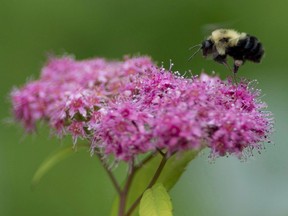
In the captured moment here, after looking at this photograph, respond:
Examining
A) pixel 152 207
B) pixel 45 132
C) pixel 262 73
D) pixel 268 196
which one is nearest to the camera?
pixel 152 207

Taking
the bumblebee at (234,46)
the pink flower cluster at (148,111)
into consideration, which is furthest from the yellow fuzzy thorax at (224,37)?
the pink flower cluster at (148,111)

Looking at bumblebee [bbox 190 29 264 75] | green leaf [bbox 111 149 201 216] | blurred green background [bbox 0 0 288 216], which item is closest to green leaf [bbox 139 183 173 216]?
green leaf [bbox 111 149 201 216]

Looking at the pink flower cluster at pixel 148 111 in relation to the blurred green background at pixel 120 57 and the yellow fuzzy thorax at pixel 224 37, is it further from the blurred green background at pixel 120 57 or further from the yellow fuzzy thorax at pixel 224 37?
the blurred green background at pixel 120 57

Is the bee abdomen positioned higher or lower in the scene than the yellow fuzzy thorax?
lower

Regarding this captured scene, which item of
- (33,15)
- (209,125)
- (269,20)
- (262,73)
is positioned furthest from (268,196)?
(33,15)

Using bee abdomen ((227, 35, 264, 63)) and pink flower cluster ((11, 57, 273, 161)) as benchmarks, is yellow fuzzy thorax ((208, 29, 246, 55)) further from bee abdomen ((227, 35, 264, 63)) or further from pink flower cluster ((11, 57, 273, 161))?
pink flower cluster ((11, 57, 273, 161))

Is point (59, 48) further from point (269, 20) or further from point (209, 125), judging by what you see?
point (209, 125)
